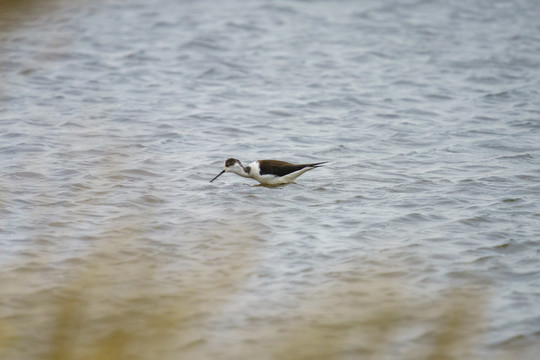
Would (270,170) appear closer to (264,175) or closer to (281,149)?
(264,175)

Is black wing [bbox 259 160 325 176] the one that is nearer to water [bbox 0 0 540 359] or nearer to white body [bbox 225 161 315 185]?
white body [bbox 225 161 315 185]

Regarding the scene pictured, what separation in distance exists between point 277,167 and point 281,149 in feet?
5.68

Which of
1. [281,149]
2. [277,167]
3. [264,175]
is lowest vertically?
[281,149]

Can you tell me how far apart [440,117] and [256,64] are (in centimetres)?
497

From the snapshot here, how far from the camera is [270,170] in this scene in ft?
31.1

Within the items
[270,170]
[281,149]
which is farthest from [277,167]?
[281,149]

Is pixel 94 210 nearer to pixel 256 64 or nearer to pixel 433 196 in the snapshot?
pixel 433 196

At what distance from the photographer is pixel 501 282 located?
625cm

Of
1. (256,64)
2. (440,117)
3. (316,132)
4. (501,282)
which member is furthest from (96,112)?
(501,282)

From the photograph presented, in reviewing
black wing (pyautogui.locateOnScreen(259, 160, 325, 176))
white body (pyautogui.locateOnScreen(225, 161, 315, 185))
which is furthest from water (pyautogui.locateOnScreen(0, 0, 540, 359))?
black wing (pyautogui.locateOnScreen(259, 160, 325, 176))

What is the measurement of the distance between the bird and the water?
6.0 inches

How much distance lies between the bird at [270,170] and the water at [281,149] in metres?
0.15

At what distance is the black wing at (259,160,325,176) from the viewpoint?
9461 mm

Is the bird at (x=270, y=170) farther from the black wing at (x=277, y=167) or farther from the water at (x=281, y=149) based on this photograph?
the water at (x=281, y=149)
